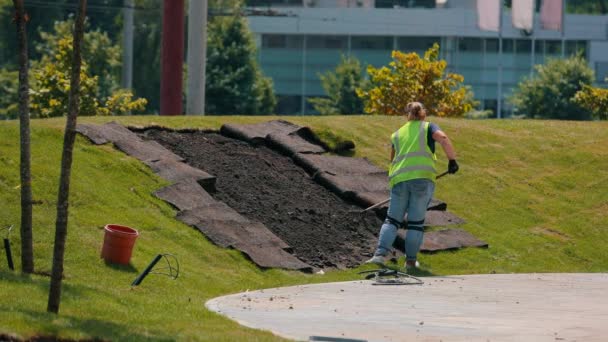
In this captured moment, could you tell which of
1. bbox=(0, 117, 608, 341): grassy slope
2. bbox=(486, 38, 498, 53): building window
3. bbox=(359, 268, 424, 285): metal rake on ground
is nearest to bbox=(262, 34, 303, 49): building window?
bbox=(486, 38, 498, 53): building window

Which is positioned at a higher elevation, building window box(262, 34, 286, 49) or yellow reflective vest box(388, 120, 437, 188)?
building window box(262, 34, 286, 49)

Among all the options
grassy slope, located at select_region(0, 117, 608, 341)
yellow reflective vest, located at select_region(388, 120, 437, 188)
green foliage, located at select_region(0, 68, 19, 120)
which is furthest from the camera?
green foliage, located at select_region(0, 68, 19, 120)

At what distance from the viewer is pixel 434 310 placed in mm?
14375

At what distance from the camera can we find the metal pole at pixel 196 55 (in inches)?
1267

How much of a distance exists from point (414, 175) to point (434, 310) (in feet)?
15.3

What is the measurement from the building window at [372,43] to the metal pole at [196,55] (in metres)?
76.5

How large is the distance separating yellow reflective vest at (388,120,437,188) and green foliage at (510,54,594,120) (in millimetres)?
61874

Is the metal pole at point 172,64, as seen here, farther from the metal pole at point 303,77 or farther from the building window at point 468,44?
the metal pole at point 303,77

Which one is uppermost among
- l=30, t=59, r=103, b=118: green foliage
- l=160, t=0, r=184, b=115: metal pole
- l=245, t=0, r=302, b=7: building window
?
l=245, t=0, r=302, b=7: building window

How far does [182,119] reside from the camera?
2439cm

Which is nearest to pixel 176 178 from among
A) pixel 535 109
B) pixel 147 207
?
pixel 147 207

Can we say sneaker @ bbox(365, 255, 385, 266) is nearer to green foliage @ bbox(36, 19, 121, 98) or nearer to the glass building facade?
green foliage @ bbox(36, 19, 121, 98)

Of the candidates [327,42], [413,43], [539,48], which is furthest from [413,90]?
[539,48]

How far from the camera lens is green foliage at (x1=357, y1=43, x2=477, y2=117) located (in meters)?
42.2
